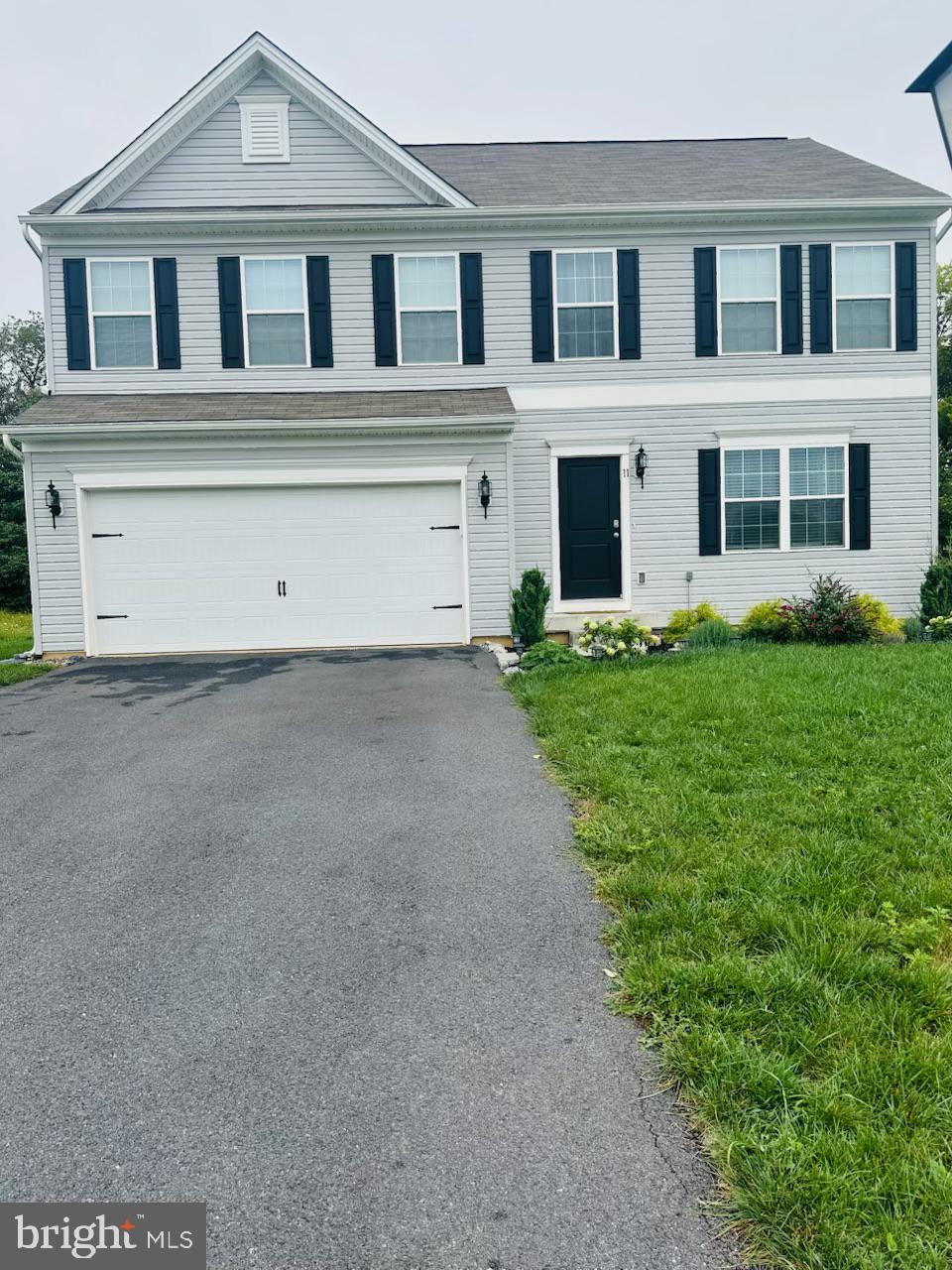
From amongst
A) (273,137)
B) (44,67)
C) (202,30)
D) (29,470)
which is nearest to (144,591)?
(29,470)

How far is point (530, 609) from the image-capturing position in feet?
37.7

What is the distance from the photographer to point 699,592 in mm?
12922

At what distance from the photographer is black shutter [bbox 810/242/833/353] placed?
12664 millimetres

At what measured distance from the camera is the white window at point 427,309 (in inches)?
492

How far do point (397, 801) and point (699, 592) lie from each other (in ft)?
28.5

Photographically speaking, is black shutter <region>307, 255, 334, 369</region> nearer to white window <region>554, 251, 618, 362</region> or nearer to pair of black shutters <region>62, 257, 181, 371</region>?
pair of black shutters <region>62, 257, 181, 371</region>

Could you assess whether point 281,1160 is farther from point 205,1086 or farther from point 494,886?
point 494,886

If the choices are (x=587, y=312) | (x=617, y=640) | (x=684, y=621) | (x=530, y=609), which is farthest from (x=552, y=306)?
(x=617, y=640)

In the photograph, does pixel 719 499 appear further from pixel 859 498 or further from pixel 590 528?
pixel 859 498

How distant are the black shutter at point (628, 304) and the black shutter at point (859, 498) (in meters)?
3.54

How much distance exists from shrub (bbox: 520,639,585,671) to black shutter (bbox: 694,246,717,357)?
5.43m

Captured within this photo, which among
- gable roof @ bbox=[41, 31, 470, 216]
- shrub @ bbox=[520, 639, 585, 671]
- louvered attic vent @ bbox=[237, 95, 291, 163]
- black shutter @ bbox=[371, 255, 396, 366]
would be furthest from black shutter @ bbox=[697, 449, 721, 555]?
louvered attic vent @ bbox=[237, 95, 291, 163]

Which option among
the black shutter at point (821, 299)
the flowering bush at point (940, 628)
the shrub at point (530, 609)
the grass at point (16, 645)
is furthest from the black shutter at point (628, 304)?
the grass at point (16, 645)

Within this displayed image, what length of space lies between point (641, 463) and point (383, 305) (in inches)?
167
